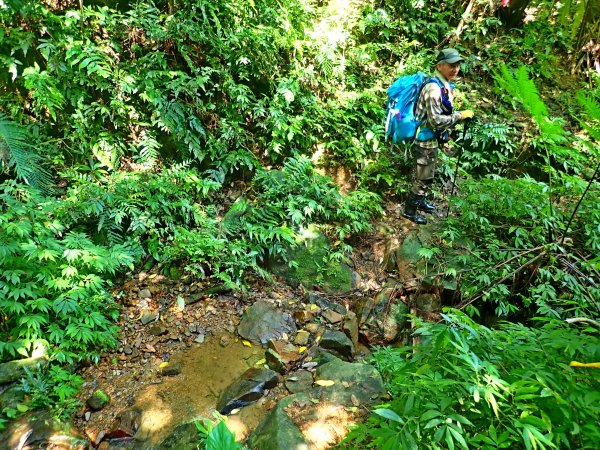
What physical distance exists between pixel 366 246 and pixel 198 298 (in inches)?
108

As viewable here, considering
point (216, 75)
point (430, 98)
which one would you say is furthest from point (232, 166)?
point (430, 98)

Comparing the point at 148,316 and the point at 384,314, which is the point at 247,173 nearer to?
the point at 148,316

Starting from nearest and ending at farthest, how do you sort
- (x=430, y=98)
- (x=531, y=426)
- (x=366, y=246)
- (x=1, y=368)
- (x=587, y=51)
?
1. (x=531, y=426)
2. (x=1, y=368)
3. (x=430, y=98)
4. (x=366, y=246)
5. (x=587, y=51)

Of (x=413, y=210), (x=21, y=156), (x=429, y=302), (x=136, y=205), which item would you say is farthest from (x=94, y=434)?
(x=413, y=210)

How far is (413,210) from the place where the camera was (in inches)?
246

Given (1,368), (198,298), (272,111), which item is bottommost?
(1,368)

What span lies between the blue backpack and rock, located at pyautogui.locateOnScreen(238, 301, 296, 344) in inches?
129

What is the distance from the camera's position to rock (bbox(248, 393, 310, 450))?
256 cm

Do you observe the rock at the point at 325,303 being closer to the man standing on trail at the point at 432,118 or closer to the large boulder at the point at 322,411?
the large boulder at the point at 322,411

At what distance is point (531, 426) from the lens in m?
1.38

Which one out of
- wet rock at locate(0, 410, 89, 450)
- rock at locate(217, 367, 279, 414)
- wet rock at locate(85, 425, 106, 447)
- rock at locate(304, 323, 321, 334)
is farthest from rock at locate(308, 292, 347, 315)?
wet rock at locate(0, 410, 89, 450)

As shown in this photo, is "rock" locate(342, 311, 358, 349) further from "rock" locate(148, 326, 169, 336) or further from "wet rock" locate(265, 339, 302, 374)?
"rock" locate(148, 326, 169, 336)

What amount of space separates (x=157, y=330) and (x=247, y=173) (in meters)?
2.99

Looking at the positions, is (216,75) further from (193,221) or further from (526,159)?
(526,159)
